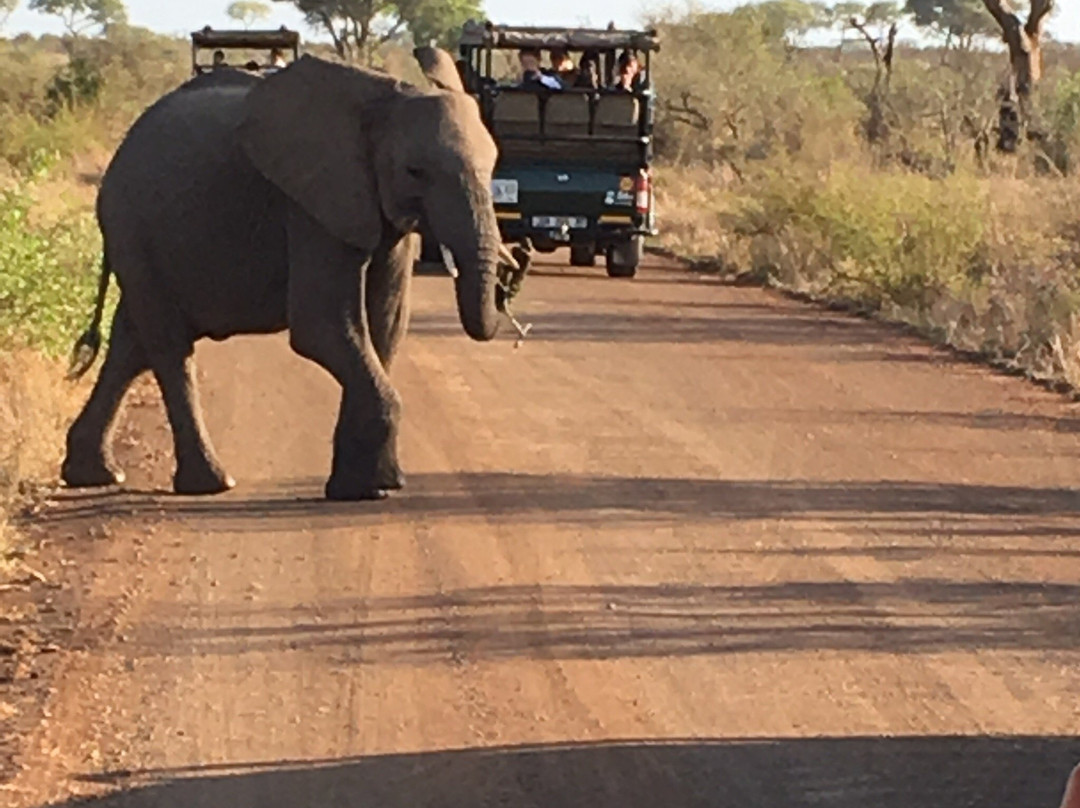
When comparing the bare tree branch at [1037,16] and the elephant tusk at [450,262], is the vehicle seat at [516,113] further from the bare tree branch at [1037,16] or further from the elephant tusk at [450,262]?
the elephant tusk at [450,262]

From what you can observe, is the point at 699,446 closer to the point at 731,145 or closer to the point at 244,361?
the point at 244,361

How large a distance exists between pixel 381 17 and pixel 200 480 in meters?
49.5

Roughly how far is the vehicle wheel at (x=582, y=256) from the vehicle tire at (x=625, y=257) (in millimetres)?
1002

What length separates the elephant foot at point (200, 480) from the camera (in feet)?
34.4

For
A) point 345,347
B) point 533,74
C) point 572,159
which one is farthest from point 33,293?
point 533,74

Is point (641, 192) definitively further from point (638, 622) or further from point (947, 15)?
point (947, 15)

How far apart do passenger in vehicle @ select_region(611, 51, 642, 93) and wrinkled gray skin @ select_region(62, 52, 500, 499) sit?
12685 mm

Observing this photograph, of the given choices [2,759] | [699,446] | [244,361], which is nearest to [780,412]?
[699,446]

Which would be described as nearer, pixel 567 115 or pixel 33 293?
pixel 33 293

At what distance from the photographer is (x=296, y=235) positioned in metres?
10.4

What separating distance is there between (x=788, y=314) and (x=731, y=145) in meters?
22.6

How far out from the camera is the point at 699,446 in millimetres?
11969

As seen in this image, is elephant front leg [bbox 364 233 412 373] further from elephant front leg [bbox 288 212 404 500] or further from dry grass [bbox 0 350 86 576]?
dry grass [bbox 0 350 86 576]

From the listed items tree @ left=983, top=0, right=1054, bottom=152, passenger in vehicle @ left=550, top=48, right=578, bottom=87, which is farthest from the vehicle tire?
tree @ left=983, top=0, right=1054, bottom=152
